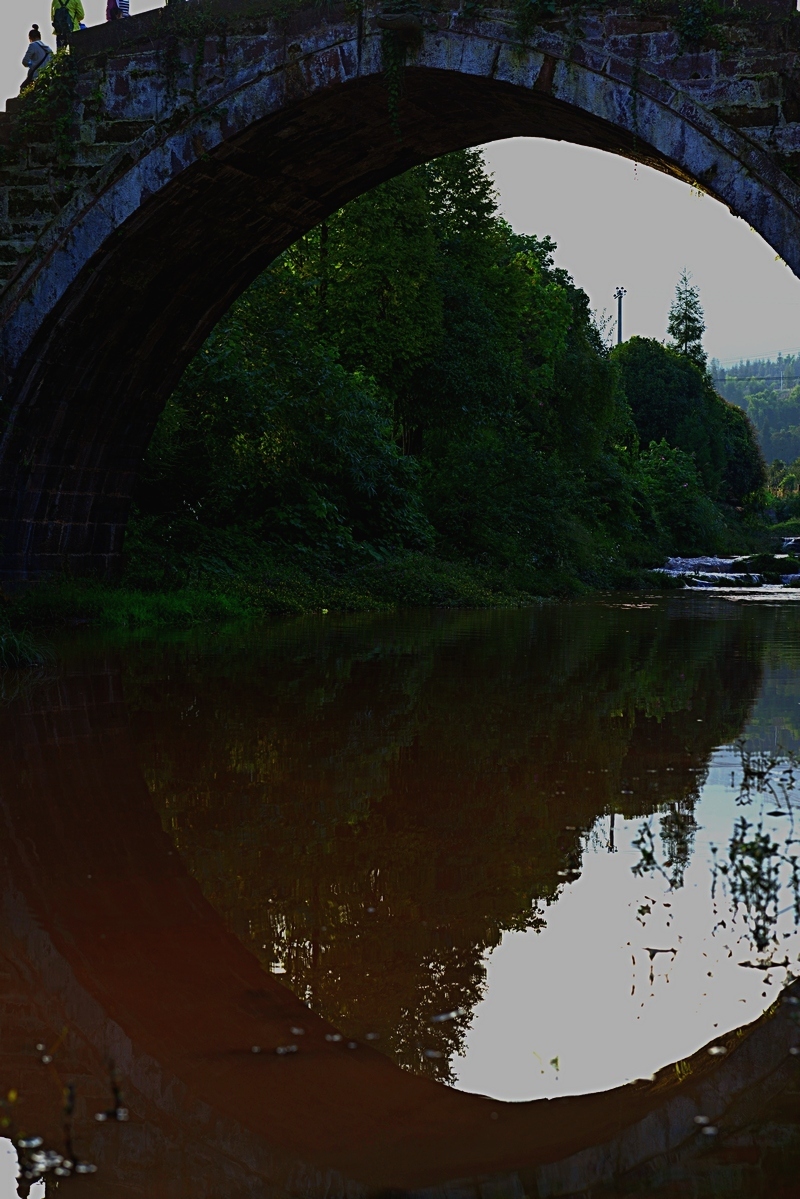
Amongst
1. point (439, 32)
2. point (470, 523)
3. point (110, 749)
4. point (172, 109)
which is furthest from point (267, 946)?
point (470, 523)

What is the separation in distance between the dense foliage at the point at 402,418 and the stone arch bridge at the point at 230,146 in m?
2.61

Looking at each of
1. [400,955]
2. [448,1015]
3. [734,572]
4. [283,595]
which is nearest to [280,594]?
[283,595]

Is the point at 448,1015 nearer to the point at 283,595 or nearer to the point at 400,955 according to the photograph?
the point at 400,955

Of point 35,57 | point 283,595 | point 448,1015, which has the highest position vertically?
point 35,57

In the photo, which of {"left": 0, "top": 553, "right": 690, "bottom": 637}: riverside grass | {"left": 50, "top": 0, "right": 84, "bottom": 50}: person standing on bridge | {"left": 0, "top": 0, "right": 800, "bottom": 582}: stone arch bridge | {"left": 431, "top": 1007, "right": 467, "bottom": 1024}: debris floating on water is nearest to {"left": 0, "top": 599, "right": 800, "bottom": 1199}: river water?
{"left": 431, "top": 1007, "right": 467, "bottom": 1024}: debris floating on water

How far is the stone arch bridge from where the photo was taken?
9820mm

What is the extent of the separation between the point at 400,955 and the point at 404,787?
7.14ft

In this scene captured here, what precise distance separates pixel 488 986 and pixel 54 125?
10924mm

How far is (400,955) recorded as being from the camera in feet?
11.5

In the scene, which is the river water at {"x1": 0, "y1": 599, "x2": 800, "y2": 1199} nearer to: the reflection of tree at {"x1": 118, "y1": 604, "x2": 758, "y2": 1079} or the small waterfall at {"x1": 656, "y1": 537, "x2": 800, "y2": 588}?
the reflection of tree at {"x1": 118, "y1": 604, "x2": 758, "y2": 1079}

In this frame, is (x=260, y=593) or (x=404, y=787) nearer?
(x=404, y=787)

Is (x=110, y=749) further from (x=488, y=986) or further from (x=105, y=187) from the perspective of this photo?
(x=105, y=187)

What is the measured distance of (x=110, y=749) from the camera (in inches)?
259

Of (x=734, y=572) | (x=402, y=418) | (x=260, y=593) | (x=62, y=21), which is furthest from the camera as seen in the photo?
(x=734, y=572)
